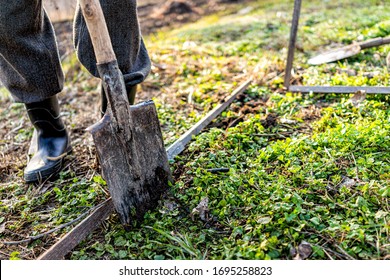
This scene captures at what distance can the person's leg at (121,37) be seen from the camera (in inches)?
82.2

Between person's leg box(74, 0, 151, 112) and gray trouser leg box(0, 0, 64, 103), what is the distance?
0.69 ft

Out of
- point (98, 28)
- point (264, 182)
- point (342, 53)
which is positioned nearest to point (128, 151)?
point (98, 28)

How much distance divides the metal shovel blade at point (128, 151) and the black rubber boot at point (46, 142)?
728mm

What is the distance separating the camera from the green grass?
6.13ft

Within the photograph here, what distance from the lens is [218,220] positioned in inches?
79.2

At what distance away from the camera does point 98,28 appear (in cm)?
187

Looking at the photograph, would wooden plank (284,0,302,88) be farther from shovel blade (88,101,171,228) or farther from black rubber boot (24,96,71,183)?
black rubber boot (24,96,71,183)

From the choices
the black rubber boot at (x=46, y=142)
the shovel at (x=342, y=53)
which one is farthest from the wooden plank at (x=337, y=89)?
the black rubber boot at (x=46, y=142)

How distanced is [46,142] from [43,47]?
615 millimetres

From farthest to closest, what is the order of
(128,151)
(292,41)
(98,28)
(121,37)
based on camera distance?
(292,41)
(121,37)
(128,151)
(98,28)

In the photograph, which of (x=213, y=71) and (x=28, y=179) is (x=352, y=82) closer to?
(x=213, y=71)

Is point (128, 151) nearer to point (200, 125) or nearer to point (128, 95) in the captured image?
point (128, 95)

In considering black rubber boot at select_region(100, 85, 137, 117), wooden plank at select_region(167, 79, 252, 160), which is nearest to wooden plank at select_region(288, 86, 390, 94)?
wooden plank at select_region(167, 79, 252, 160)
